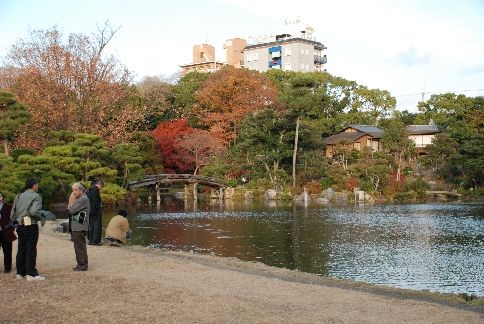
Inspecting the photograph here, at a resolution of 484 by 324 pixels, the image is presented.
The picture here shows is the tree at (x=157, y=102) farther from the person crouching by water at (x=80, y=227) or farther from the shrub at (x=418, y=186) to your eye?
the person crouching by water at (x=80, y=227)

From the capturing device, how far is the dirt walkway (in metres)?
5.46

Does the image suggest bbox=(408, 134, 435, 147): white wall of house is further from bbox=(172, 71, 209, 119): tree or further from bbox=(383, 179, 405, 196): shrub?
bbox=(172, 71, 209, 119): tree

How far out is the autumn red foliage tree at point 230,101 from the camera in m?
38.9

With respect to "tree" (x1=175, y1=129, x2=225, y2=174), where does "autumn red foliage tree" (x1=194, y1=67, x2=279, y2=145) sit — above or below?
above

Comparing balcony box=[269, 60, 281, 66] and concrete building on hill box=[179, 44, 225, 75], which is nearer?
balcony box=[269, 60, 281, 66]

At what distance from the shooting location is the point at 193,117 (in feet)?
136

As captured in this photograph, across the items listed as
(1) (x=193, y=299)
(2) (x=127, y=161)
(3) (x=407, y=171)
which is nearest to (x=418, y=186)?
(3) (x=407, y=171)

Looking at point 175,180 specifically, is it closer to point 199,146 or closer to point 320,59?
point 199,146

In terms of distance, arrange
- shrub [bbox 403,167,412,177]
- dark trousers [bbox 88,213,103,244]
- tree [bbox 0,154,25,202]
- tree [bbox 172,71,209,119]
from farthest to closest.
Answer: tree [bbox 172,71,209,119] → shrub [bbox 403,167,412,177] → tree [bbox 0,154,25,202] → dark trousers [bbox 88,213,103,244]

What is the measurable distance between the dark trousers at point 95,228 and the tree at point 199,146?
25.9 m

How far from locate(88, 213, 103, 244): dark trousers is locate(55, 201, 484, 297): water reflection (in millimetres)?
3265

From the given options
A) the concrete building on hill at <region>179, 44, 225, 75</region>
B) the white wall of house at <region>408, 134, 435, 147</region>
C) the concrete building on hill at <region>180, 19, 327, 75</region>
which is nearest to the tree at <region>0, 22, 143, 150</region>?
the white wall of house at <region>408, 134, 435, 147</region>

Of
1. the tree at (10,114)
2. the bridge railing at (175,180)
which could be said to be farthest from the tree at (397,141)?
the tree at (10,114)

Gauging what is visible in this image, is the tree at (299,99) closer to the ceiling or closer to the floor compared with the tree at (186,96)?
closer to the floor
